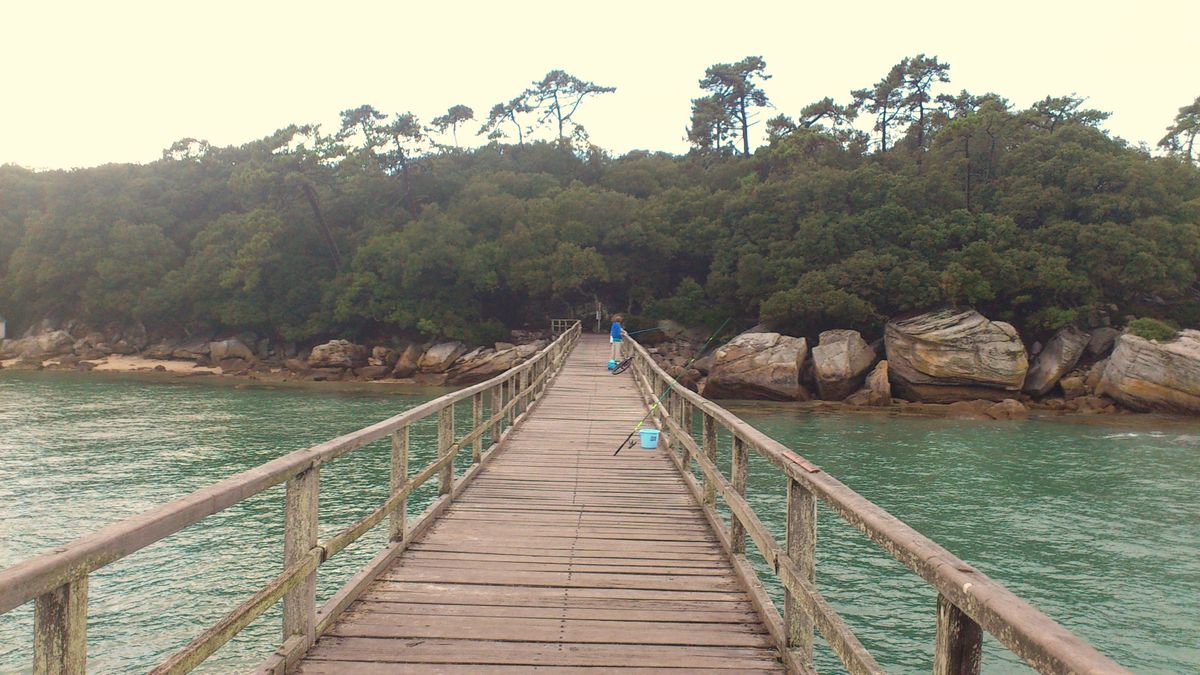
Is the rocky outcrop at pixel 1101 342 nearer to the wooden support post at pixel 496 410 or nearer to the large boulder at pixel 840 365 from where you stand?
the large boulder at pixel 840 365

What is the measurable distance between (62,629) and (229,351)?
44.7m

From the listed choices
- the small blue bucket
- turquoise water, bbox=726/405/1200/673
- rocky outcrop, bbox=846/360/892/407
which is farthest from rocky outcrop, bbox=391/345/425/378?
the small blue bucket

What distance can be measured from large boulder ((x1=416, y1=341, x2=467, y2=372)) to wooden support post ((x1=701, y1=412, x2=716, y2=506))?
32.1 m

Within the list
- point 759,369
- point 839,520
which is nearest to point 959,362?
point 759,369

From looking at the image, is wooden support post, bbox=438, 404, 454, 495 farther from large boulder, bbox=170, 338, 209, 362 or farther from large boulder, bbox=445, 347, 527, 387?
large boulder, bbox=170, 338, 209, 362

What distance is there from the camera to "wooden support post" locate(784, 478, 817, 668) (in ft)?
10.9

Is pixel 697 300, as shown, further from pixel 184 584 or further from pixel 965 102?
pixel 184 584

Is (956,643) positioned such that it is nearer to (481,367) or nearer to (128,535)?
(128,535)

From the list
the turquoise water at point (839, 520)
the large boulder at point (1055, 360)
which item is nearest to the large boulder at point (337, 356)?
the turquoise water at point (839, 520)

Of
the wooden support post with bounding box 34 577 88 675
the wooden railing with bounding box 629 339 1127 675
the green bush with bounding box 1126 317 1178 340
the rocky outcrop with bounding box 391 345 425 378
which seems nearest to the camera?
the wooden railing with bounding box 629 339 1127 675

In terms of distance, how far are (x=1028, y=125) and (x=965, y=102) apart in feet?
30.5

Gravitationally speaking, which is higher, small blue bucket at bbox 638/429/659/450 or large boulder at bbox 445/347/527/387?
small blue bucket at bbox 638/429/659/450

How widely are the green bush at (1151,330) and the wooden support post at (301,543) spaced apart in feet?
104

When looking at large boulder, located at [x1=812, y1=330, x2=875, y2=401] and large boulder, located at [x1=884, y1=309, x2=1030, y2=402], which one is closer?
large boulder, located at [x1=884, y1=309, x2=1030, y2=402]
